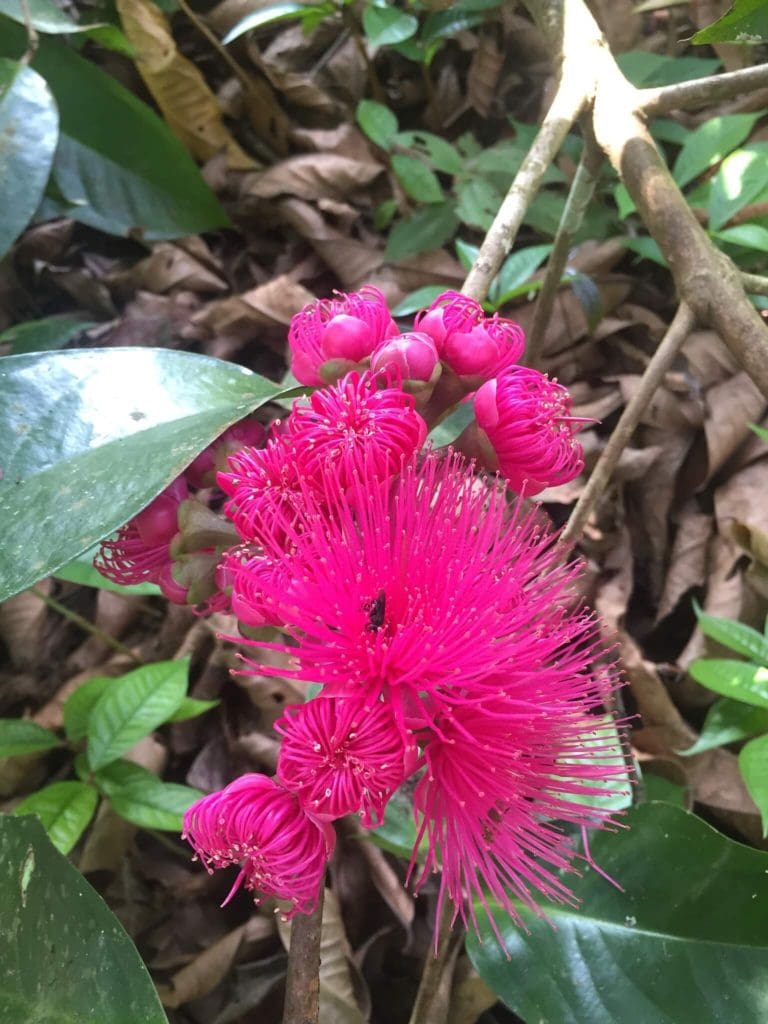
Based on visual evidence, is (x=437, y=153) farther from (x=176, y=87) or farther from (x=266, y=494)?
(x=266, y=494)

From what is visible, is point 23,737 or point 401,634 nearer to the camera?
point 401,634

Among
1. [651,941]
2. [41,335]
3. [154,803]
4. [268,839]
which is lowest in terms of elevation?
[154,803]

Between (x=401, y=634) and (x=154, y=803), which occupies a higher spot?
(x=401, y=634)

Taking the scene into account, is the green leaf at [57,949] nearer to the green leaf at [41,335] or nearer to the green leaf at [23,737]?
the green leaf at [23,737]

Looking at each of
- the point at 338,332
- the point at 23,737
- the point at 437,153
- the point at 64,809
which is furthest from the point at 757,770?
the point at 437,153

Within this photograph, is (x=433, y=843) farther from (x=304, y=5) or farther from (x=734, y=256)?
(x=304, y=5)

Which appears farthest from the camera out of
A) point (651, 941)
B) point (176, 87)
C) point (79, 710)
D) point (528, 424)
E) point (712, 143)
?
point (176, 87)

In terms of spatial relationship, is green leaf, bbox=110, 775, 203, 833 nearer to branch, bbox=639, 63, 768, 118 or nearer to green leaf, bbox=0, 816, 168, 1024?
green leaf, bbox=0, 816, 168, 1024

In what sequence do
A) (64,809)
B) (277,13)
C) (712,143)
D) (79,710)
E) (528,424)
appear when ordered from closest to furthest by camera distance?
1. (528,424)
2. (64,809)
3. (79,710)
4. (712,143)
5. (277,13)

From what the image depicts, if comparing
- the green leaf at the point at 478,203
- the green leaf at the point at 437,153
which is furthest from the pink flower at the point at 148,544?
the green leaf at the point at 437,153
